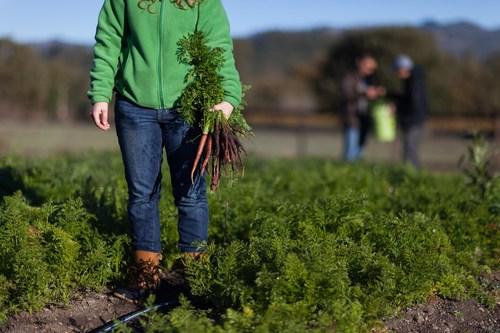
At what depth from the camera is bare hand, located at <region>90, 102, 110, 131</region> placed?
4527 millimetres


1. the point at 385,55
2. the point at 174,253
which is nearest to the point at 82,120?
the point at 385,55

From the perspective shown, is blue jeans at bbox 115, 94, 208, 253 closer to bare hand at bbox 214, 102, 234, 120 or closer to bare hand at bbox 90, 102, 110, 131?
bare hand at bbox 90, 102, 110, 131

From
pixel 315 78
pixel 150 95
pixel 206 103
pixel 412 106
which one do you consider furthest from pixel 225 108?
pixel 315 78

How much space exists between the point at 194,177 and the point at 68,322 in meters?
1.09

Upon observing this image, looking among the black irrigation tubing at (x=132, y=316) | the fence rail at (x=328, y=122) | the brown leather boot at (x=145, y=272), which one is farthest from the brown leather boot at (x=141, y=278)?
the fence rail at (x=328, y=122)

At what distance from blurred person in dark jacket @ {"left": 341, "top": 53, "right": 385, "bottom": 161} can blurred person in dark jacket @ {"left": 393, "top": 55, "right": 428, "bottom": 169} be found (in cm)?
119

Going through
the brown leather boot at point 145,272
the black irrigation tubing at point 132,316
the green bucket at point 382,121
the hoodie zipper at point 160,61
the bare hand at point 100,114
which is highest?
the hoodie zipper at point 160,61

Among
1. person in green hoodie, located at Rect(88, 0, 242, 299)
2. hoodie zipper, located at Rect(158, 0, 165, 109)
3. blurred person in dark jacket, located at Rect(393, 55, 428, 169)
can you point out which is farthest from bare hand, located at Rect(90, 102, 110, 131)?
blurred person in dark jacket, located at Rect(393, 55, 428, 169)

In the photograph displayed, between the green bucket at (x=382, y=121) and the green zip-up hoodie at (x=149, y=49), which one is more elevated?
the green zip-up hoodie at (x=149, y=49)

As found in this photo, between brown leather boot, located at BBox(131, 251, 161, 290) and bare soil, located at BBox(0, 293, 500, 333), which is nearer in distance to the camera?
bare soil, located at BBox(0, 293, 500, 333)

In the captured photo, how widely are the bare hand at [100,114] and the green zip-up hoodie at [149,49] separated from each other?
3 centimetres

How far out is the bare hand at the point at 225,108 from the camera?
178 inches

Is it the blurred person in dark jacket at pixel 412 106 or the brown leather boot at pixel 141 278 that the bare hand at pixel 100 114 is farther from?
the blurred person in dark jacket at pixel 412 106

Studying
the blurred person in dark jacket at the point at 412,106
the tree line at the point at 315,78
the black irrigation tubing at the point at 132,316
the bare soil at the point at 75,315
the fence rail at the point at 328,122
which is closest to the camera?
the black irrigation tubing at the point at 132,316
